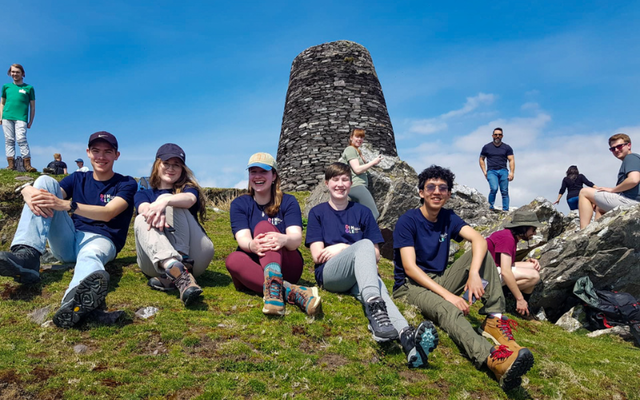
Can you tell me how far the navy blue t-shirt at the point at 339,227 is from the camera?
540cm

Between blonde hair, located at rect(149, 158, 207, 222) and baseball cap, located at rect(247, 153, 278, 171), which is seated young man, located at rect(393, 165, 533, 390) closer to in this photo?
baseball cap, located at rect(247, 153, 278, 171)

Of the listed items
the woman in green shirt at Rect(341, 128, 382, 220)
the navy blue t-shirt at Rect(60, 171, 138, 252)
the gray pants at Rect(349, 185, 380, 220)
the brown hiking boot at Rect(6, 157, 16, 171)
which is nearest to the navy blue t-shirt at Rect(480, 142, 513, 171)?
the woman in green shirt at Rect(341, 128, 382, 220)

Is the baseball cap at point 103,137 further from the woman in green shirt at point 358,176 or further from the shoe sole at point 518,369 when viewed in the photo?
the shoe sole at point 518,369

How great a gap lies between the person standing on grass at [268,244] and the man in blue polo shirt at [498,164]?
1086 cm

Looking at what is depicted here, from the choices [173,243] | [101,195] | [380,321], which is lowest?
[380,321]

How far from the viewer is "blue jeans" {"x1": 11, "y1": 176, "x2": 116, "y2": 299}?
455 centimetres

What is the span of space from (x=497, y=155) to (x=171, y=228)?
40.4 ft

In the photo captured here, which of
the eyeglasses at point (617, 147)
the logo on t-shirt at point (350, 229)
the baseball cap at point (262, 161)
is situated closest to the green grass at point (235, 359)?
the logo on t-shirt at point (350, 229)

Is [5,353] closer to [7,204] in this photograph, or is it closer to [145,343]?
[145,343]

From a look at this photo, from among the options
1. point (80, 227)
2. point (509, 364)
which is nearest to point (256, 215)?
point (80, 227)

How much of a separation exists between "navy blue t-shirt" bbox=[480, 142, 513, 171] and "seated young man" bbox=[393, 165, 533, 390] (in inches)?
382

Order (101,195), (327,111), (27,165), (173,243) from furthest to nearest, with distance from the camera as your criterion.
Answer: (327,111) → (27,165) → (101,195) → (173,243)

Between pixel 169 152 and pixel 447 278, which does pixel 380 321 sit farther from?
pixel 169 152

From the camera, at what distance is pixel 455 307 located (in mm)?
4535
